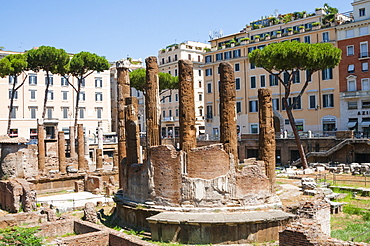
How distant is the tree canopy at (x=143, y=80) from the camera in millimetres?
47406

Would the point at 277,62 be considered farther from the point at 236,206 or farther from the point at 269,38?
the point at 236,206

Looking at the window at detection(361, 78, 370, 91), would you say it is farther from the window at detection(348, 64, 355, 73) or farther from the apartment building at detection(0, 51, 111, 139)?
the apartment building at detection(0, 51, 111, 139)

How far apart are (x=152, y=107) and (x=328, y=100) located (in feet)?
Answer: 90.8

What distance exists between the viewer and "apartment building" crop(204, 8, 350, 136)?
1580 inches

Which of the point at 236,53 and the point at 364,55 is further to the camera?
the point at 236,53

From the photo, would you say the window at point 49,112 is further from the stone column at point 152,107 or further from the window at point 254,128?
the stone column at point 152,107

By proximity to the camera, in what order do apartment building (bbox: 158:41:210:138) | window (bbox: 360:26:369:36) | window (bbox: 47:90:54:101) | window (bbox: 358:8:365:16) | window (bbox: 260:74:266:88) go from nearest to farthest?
window (bbox: 360:26:369:36) → window (bbox: 358:8:365:16) → window (bbox: 260:74:266:88) → window (bbox: 47:90:54:101) → apartment building (bbox: 158:41:210:138)

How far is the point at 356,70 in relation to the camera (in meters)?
38.0

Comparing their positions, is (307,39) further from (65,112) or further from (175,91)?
(65,112)

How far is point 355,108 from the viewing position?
125 feet

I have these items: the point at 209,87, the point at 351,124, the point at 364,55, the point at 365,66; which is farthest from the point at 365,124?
the point at 209,87

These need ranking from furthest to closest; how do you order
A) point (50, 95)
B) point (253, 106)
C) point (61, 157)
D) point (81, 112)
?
1. point (81, 112)
2. point (50, 95)
3. point (253, 106)
4. point (61, 157)

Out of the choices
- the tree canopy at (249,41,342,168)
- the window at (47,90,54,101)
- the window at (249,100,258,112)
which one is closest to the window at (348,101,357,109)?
the tree canopy at (249,41,342,168)

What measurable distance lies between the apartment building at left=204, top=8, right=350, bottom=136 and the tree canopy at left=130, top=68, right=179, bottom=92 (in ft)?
13.9
